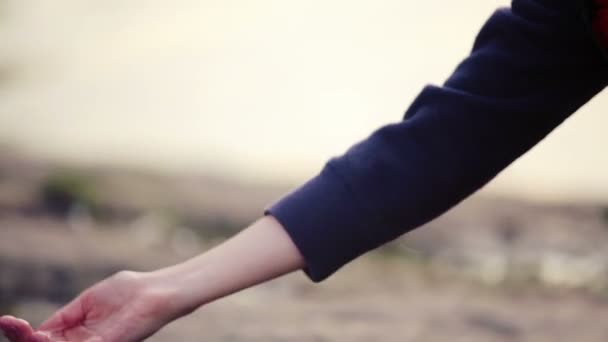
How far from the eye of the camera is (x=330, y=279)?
99.8 inches

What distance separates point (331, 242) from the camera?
45.3 inches

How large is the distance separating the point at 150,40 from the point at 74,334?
265 centimetres

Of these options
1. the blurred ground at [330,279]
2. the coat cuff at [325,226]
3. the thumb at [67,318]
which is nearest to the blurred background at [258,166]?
the blurred ground at [330,279]

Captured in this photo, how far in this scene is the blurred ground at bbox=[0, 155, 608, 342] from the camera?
7.44 ft

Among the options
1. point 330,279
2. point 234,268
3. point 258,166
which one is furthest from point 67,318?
point 258,166

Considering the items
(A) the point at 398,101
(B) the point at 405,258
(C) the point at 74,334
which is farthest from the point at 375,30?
(C) the point at 74,334

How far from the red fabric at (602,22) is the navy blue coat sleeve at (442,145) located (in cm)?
5

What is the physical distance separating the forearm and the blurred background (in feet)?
3.25

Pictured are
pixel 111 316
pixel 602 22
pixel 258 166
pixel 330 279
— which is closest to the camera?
pixel 602 22

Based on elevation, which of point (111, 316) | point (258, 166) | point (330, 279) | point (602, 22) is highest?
point (602, 22)

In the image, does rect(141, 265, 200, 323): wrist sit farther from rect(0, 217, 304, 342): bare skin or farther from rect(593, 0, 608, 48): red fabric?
rect(593, 0, 608, 48): red fabric

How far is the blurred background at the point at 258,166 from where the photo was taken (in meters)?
2.36

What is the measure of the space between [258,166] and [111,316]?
2.08 meters

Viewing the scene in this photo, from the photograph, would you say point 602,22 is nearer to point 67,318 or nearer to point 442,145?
point 442,145
